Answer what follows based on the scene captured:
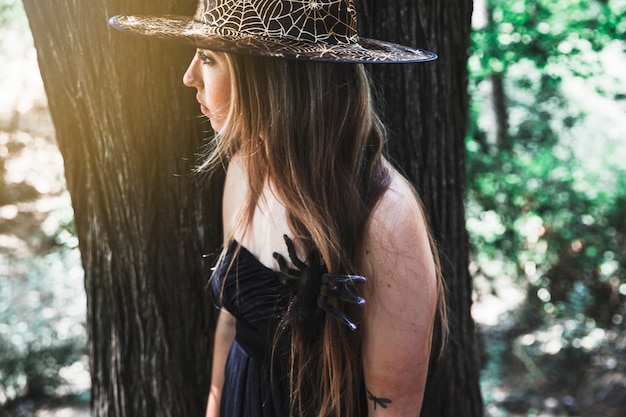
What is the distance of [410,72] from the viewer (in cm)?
233

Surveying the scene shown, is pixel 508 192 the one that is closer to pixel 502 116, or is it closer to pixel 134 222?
pixel 502 116

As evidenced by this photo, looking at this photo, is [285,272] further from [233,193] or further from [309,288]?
[233,193]

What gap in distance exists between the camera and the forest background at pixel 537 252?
173 inches

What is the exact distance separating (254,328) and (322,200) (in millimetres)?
497

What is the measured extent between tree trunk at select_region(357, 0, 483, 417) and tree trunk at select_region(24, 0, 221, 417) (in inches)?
27.4

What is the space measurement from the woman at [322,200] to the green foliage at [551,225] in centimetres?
294

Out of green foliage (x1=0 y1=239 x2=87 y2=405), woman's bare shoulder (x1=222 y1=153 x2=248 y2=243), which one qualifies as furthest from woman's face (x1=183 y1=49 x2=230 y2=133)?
green foliage (x1=0 y1=239 x2=87 y2=405)

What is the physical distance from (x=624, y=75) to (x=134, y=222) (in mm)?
4358

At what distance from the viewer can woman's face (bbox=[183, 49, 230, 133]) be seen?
1.70 metres

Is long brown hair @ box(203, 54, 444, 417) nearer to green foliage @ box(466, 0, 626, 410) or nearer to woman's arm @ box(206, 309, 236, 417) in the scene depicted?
woman's arm @ box(206, 309, 236, 417)

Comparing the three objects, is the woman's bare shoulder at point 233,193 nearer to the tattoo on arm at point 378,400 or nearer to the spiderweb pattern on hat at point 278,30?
the spiderweb pattern on hat at point 278,30

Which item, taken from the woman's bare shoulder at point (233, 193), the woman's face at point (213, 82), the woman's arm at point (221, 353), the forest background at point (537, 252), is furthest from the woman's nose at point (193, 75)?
the forest background at point (537, 252)

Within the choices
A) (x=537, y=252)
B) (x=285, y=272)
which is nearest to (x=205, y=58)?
(x=285, y=272)

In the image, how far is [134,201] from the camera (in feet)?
7.45
